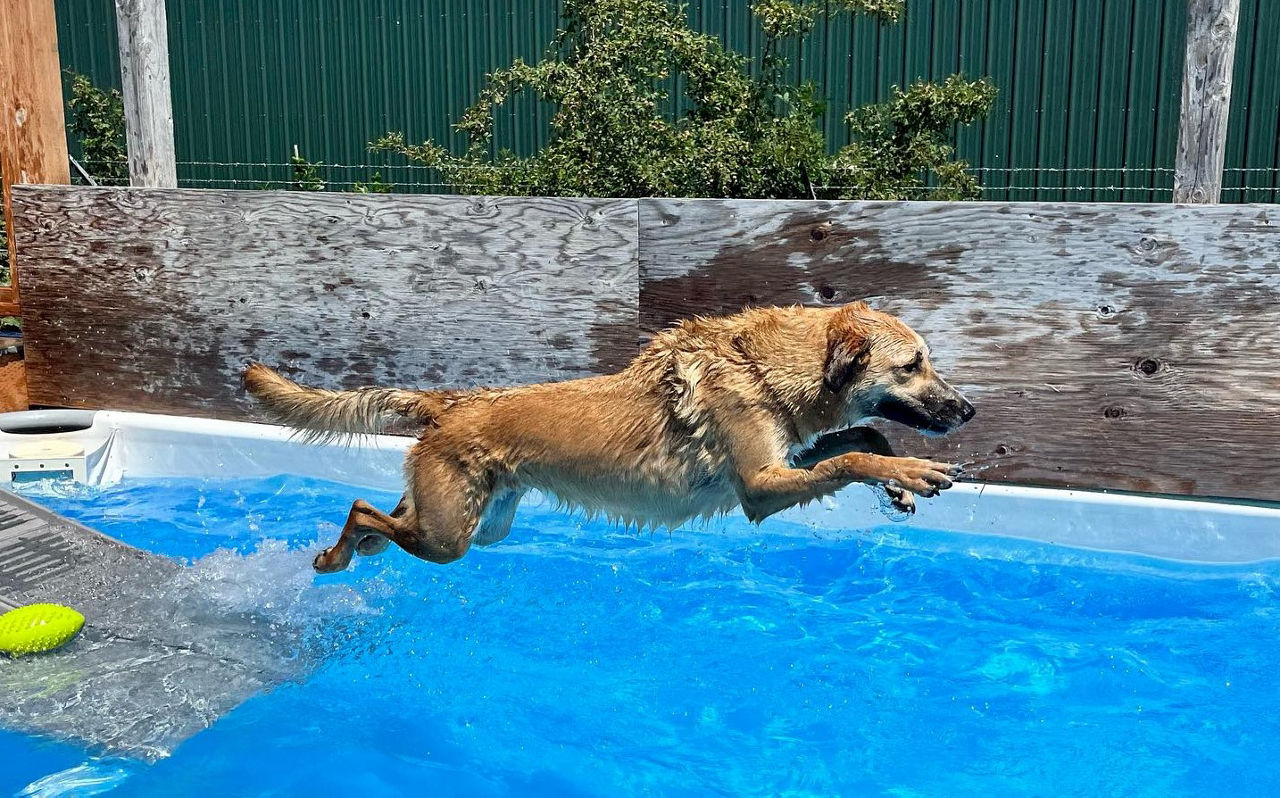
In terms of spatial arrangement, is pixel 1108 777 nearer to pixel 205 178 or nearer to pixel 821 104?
pixel 821 104

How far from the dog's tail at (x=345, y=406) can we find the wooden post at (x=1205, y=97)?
4.17m

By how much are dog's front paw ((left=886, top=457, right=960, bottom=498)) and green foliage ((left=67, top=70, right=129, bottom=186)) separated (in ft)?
35.4

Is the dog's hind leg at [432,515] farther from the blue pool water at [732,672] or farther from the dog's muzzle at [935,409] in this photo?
the dog's muzzle at [935,409]

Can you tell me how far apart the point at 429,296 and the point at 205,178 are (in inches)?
280

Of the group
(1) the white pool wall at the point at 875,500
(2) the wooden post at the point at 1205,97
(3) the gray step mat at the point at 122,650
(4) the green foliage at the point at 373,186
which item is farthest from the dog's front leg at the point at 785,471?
(4) the green foliage at the point at 373,186

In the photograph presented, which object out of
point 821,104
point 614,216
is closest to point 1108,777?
point 614,216

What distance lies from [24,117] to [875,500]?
6560mm

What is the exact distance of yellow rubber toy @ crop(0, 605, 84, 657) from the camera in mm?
4926

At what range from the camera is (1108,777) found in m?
4.32

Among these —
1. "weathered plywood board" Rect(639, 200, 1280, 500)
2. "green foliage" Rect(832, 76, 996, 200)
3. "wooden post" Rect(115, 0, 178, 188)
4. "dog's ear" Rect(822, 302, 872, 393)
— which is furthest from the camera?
"green foliage" Rect(832, 76, 996, 200)

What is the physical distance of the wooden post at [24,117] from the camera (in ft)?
26.8

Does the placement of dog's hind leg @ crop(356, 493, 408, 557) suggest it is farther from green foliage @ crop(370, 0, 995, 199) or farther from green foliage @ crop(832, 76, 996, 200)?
green foliage @ crop(832, 76, 996, 200)

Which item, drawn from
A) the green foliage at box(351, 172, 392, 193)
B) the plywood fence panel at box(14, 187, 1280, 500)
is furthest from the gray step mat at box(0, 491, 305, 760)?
the green foliage at box(351, 172, 392, 193)

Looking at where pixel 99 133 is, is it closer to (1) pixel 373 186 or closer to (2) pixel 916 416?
(1) pixel 373 186
